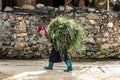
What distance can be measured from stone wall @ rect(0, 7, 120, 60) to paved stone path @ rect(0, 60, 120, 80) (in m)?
0.75

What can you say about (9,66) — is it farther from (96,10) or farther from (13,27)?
(96,10)

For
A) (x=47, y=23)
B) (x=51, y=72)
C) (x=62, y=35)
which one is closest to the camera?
(x=51, y=72)

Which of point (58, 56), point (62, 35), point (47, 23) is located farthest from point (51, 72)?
point (47, 23)

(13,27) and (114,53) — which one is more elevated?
(13,27)

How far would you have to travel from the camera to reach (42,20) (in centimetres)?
1211

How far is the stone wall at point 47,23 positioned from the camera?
12.0m

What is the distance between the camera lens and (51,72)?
9547mm

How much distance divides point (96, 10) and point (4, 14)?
2.79 m

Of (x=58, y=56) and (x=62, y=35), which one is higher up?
Answer: (x=62, y=35)

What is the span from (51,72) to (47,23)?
287cm

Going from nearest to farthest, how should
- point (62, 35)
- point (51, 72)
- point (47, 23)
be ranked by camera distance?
point (51, 72) < point (62, 35) < point (47, 23)

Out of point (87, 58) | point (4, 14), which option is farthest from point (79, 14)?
point (4, 14)

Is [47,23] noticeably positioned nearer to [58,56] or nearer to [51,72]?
[58,56]

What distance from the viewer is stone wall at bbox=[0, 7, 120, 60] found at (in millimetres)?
11953
